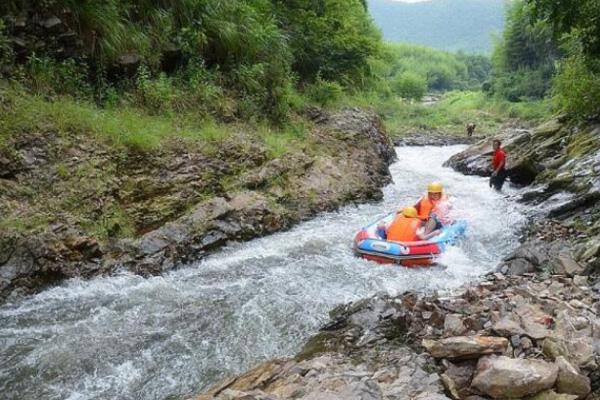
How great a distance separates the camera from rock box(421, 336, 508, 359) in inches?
183

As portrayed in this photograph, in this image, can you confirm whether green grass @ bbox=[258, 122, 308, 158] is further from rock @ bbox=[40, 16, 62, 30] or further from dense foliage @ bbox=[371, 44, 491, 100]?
dense foliage @ bbox=[371, 44, 491, 100]

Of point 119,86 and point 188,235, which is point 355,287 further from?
point 119,86

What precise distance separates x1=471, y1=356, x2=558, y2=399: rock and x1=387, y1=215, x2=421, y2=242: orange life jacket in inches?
189

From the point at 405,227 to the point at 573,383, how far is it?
524cm

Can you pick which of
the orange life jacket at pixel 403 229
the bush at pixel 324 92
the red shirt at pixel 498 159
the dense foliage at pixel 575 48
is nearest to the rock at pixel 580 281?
the orange life jacket at pixel 403 229

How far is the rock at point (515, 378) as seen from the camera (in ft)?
13.6

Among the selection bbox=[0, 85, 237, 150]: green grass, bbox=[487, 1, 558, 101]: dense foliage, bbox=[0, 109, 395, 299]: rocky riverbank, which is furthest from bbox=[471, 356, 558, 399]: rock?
bbox=[487, 1, 558, 101]: dense foliage

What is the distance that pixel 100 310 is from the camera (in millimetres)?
6340

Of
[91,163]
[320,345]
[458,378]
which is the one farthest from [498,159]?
[458,378]

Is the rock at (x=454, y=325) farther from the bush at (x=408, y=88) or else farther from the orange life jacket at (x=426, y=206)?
the bush at (x=408, y=88)

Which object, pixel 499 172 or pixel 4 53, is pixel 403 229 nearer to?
pixel 499 172

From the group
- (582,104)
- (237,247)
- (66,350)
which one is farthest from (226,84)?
(582,104)

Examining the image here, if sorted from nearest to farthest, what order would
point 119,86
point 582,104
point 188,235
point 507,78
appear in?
point 188,235, point 119,86, point 582,104, point 507,78

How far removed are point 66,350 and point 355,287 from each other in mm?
3871
